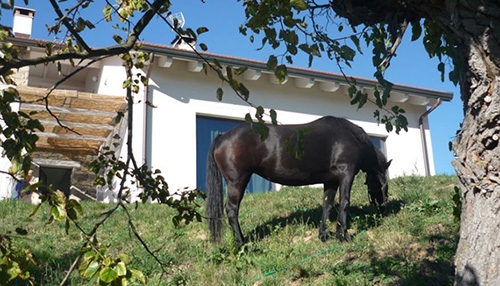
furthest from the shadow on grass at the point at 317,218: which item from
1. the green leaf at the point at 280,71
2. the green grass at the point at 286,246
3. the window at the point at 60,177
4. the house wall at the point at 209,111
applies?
the window at the point at 60,177

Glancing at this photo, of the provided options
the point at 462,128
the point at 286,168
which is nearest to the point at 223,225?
the point at 286,168

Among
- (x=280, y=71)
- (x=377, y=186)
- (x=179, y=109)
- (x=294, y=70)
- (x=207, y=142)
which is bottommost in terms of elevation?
(x=377, y=186)

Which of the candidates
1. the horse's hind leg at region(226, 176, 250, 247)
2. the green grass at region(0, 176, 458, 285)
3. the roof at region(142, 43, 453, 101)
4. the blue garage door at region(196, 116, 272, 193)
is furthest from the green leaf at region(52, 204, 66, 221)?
the blue garage door at region(196, 116, 272, 193)

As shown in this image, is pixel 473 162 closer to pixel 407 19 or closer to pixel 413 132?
pixel 407 19

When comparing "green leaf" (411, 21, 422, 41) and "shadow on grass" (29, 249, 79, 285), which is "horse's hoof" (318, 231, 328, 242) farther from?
"green leaf" (411, 21, 422, 41)

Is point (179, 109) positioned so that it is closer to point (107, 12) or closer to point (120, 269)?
point (107, 12)

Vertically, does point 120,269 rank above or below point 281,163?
below

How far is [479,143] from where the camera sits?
3.75 metres

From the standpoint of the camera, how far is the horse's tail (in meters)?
9.00

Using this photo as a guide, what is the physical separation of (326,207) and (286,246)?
3.28 feet

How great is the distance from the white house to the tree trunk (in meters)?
10.9

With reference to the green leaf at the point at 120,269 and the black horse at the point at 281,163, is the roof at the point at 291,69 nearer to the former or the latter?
the black horse at the point at 281,163

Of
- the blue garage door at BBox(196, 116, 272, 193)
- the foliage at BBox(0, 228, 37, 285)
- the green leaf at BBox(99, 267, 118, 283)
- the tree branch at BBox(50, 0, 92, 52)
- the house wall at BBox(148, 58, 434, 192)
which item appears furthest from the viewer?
the blue garage door at BBox(196, 116, 272, 193)

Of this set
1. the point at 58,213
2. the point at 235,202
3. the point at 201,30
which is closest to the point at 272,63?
the point at 201,30
